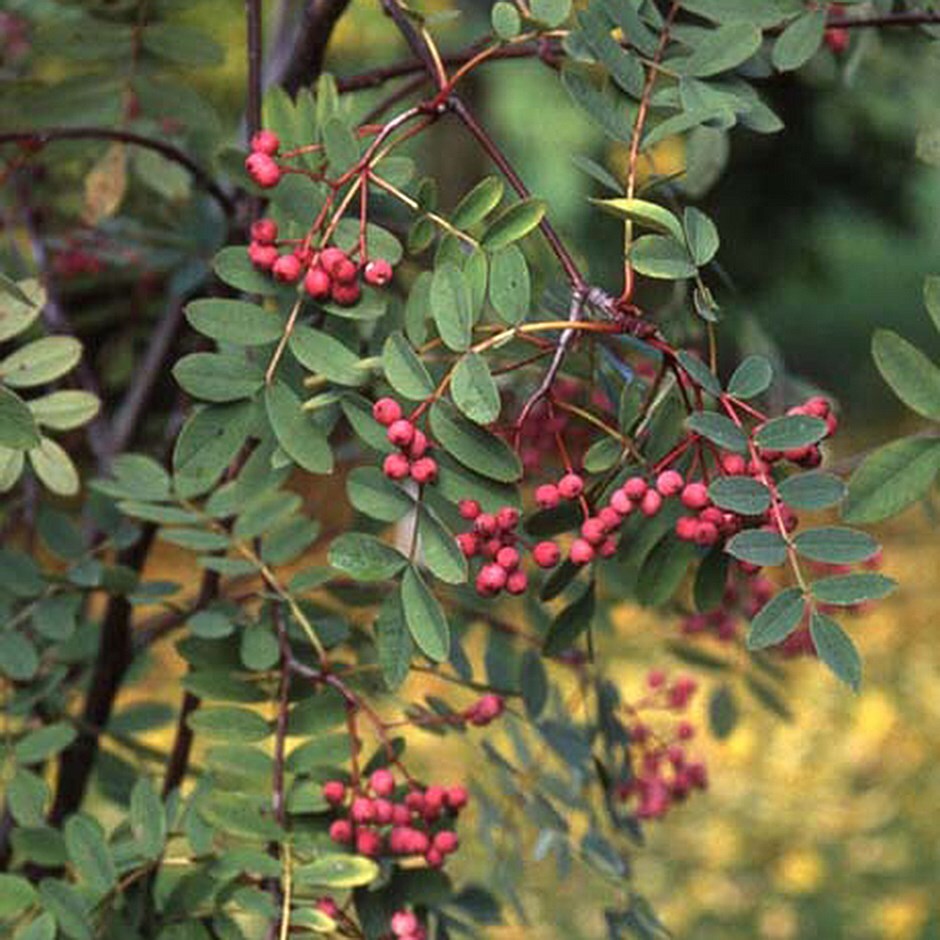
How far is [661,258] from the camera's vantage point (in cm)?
90

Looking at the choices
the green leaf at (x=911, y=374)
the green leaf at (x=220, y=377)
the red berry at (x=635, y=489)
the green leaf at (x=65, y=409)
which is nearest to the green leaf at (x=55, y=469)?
the green leaf at (x=65, y=409)

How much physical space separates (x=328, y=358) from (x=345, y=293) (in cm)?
4

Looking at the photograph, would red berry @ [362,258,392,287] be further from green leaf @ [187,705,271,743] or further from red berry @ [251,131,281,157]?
green leaf @ [187,705,271,743]

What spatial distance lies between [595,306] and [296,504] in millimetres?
430

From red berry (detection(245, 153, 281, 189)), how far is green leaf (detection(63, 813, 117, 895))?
1.32 ft

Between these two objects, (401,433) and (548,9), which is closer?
(401,433)

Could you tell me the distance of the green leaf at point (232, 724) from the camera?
1140 mm

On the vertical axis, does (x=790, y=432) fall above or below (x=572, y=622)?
Answer: above

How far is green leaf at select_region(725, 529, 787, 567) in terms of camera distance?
0.88 meters

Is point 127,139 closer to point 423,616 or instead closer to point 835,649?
point 423,616

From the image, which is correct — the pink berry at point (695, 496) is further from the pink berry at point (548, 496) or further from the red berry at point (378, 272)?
the red berry at point (378, 272)

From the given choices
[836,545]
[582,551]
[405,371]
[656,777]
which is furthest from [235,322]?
[656,777]

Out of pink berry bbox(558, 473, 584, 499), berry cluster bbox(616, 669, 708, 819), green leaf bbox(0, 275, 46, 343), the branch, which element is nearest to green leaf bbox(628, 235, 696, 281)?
pink berry bbox(558, 473, 584, 499)

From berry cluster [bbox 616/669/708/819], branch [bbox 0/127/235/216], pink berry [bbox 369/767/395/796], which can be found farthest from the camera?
berry cluster [bbox 616/669/708/819]
